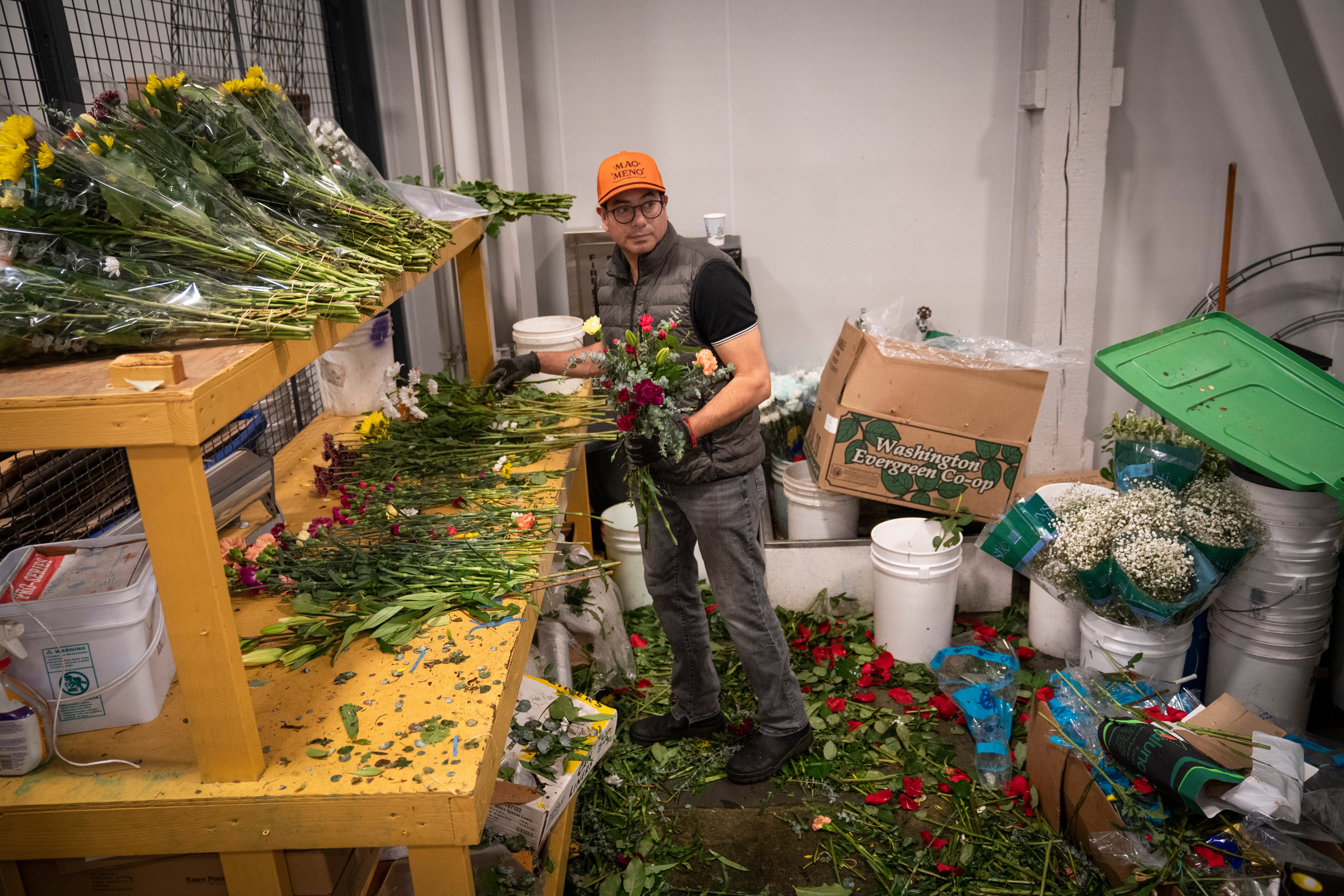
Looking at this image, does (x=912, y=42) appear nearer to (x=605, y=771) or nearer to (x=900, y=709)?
(x=900, y=709)

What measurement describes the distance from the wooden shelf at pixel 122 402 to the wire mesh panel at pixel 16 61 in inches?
43.3

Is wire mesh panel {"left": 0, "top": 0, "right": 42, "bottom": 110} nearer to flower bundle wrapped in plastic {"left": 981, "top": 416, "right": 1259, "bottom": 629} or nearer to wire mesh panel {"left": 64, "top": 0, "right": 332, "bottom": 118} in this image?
wire mesh panel {"left": 64, "top": 0, "right": 332, "bottom": 118}

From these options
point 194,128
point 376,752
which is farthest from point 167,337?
point 376,752

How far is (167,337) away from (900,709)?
9.03 feet

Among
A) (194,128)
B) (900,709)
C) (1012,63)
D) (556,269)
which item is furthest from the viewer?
(556,269)

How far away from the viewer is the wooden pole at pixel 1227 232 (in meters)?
4.19

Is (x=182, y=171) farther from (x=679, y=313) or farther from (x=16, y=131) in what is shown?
(x=679, y=313)

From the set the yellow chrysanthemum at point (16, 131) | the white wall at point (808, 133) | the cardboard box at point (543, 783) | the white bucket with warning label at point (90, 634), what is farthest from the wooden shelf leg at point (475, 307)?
the yellow chrysanthemum at point (16, 131)

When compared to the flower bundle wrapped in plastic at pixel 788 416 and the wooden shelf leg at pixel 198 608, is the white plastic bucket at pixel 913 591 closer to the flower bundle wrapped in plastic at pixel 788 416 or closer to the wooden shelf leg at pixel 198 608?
the flower bundle wrapped in plastic at pixel 788 416

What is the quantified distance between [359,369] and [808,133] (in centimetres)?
254

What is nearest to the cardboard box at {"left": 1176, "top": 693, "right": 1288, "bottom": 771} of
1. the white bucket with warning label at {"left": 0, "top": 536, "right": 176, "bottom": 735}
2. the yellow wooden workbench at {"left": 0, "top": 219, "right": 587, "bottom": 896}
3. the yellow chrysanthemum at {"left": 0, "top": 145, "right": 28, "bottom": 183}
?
the yellow wooden workbench at {"left": 0, "top": 219, "right": 587, "bottom": 896}

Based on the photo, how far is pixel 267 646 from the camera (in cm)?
197

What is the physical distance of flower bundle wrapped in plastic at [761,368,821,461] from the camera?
13.6 feet

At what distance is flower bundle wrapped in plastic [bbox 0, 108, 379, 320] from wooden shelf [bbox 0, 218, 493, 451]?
187mm
